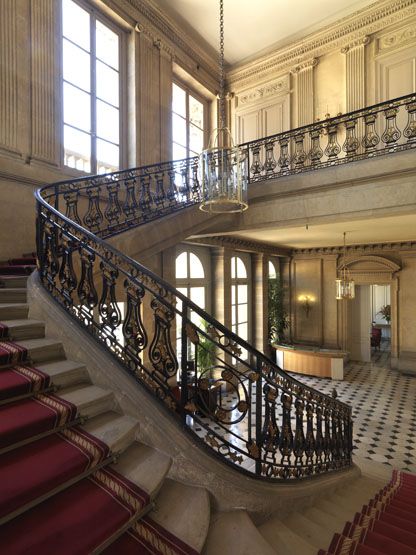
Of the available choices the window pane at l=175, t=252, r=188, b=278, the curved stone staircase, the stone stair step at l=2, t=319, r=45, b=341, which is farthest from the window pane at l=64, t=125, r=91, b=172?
the curved stone staircase

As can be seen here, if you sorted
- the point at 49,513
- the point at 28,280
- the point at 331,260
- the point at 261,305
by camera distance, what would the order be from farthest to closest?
the point at 331,260
the point at 261,305
the point at 28,280
the point at 49,513

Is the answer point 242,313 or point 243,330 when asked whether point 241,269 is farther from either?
point 243,330

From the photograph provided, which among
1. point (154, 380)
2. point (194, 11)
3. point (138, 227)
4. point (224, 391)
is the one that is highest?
point (194, 11)

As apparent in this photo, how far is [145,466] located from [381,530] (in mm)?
1869

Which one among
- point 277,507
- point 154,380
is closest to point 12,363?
point 154,380

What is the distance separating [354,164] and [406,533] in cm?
434

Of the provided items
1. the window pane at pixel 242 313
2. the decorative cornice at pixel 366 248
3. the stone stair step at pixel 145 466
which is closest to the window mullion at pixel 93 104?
the stone stair step at pixel 145 466

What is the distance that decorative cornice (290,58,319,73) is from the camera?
8516 millimetres

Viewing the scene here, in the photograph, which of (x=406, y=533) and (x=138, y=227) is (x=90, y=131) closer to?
(x=138, y=227)

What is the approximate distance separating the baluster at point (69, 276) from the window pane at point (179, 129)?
662 centimetres

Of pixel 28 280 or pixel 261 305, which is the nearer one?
pixel 28 280

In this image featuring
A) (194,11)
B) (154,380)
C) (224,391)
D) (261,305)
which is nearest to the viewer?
(154,380)

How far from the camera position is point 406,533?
224cm

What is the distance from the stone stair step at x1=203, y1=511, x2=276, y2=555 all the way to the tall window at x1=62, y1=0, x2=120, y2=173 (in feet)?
19.3
